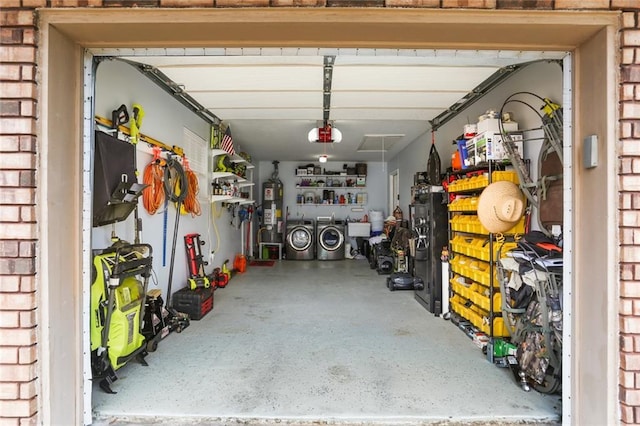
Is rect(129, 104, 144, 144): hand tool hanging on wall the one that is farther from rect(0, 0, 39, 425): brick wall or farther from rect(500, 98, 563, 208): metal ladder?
rect(500, 98, 563, 208): metal ladder

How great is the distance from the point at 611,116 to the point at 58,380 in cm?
277

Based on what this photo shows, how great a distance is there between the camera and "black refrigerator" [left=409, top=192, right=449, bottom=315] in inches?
151

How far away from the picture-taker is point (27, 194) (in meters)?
1.44

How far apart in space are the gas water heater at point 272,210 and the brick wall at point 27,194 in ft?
22.2

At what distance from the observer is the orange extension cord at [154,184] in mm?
3104

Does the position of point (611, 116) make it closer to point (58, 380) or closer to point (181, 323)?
point (58, 380)

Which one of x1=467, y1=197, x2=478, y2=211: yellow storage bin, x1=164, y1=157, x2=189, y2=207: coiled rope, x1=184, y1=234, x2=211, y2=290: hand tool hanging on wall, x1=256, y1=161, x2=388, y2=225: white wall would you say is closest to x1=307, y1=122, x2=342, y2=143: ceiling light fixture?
x1=164, y1=157, x2=189, y2=207: coiled rope

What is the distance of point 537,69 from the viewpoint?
2605 millimetres

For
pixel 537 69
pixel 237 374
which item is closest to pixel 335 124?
pixel 537 69

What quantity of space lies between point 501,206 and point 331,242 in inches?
225

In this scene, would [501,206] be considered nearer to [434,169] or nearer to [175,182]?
[434,169]

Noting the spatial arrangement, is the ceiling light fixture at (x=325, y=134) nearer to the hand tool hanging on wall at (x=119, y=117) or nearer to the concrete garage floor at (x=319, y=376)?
the concrete garage floor at (x=319, y=376)

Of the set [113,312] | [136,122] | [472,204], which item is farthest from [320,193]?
[113,312]

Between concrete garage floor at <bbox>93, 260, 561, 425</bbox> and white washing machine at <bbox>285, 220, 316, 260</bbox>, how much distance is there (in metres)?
4.15
